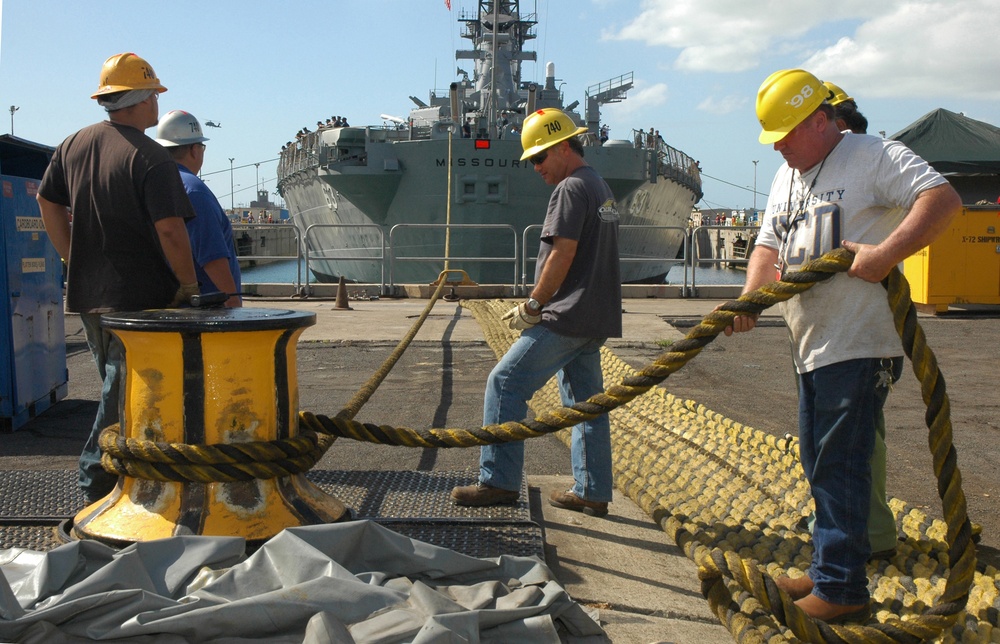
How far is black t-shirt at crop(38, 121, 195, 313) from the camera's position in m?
3.56

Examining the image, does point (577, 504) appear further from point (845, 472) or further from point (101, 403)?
point (101, 403)

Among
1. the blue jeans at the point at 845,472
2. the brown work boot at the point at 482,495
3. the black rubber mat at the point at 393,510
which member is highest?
the blue jeans at the point at 845,472

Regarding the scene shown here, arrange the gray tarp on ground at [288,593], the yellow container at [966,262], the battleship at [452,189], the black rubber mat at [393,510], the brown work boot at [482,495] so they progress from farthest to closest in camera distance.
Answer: the battleship at [452,189]
the yellow container at [966,262]
the brown work boot at [482,495]
the black rubber mat at [393,510]
the gray tarp on ground at [288,593]

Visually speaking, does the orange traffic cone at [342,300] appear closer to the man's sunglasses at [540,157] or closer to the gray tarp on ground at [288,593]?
the man's sunglasses at [540,157]

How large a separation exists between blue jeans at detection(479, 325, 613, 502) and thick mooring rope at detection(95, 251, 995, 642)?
19.6 inches

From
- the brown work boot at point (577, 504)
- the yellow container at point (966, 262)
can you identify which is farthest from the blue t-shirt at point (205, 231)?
the yellow container at point (966, 262)

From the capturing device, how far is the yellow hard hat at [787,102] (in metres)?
2.86

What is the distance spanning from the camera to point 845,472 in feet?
9.18

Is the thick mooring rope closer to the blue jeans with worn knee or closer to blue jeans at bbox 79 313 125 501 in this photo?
the blue jeans with worn knee

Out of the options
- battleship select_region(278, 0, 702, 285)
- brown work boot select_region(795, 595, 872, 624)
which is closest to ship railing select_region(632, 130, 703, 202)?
battleship select_region(278, 0, 702, 285)

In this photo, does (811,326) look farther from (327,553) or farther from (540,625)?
(327,553)

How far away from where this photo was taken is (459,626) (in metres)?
2.36

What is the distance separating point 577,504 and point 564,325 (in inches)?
32.0

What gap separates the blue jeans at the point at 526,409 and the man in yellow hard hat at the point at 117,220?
1353mm
